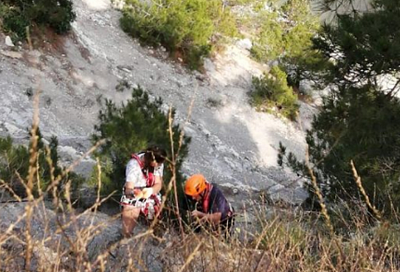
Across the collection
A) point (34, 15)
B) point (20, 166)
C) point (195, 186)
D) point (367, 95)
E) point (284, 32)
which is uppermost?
point (367, 95)

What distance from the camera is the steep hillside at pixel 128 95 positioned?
1081cm

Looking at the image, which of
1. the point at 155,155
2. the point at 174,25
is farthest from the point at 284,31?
the point at 155,155

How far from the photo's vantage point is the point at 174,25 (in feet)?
52.8

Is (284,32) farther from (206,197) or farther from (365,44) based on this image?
(206,197)

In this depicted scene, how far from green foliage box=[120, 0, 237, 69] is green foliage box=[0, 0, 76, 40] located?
2538 mm

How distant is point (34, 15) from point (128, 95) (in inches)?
105

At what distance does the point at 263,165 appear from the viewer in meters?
12.9

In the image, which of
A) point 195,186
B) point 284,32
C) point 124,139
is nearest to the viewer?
point 195,186

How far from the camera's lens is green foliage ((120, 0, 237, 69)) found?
16.0 meters

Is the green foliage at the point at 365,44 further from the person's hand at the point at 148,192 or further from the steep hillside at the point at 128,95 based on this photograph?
the steep hillside at the point at 128,95

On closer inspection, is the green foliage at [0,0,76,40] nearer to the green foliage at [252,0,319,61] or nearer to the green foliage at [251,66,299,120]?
the green foliage at [251,66,299,120]

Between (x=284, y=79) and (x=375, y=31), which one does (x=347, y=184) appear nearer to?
(x=375, y=31)

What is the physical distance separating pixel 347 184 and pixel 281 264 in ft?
16.3

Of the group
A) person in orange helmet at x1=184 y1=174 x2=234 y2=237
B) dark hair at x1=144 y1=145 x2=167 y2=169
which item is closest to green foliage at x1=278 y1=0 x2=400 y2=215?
person in orange helmet at x1=184 y1=174 x2=234 y2=237
